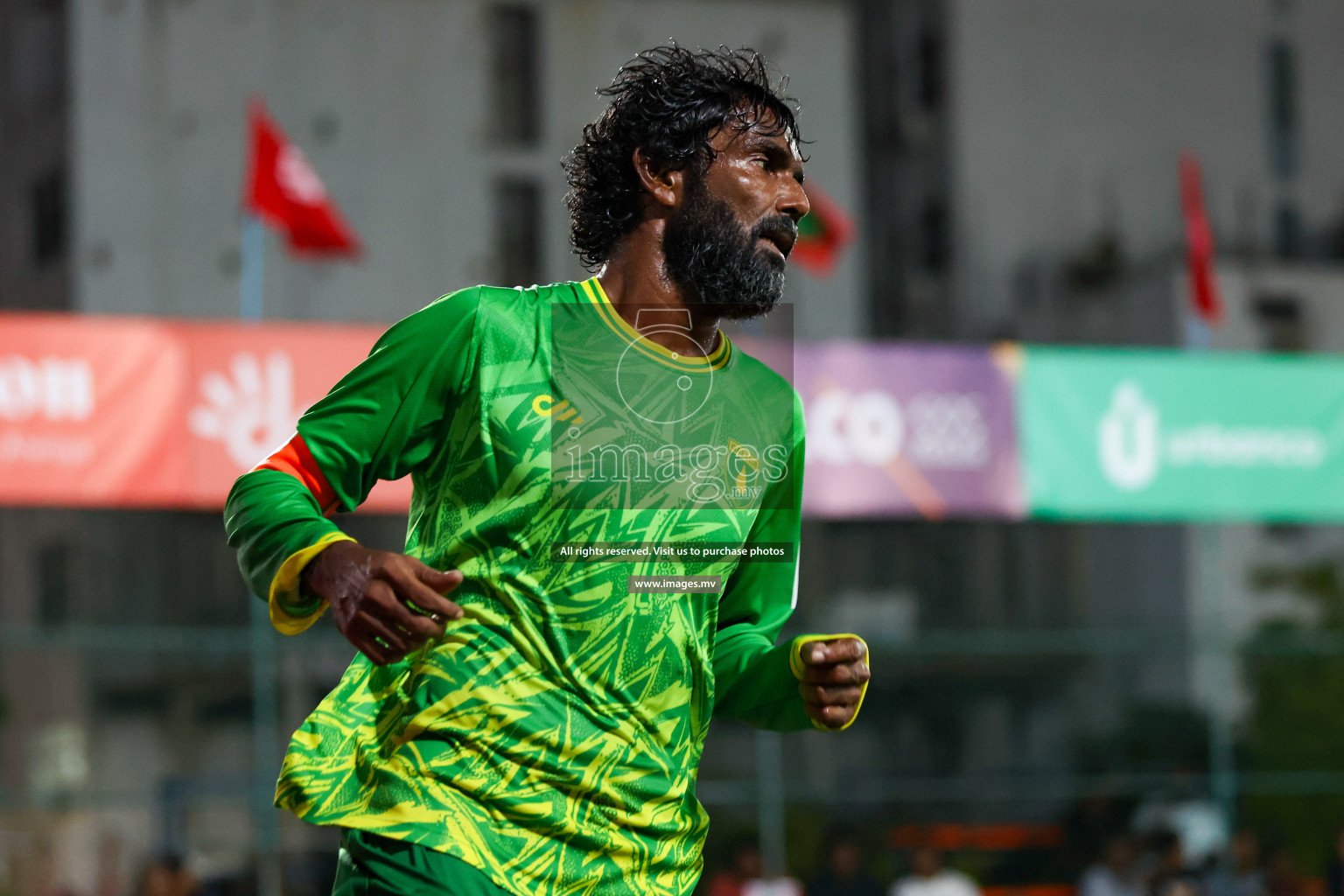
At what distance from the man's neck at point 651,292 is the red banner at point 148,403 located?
5.48m

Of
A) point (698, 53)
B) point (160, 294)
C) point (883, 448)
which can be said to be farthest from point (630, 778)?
point (160, 294)

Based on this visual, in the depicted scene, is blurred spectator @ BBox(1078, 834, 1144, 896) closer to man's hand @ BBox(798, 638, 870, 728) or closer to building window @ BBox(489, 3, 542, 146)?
man's hand @ BBox(798, 638, 870, 728)

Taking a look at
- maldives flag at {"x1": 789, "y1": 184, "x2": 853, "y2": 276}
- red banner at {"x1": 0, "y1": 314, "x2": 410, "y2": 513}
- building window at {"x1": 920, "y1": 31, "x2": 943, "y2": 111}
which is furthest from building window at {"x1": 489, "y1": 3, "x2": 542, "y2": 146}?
red banner at {"x1": 0, "y1": 314, "x2": 410, "y2": 513}

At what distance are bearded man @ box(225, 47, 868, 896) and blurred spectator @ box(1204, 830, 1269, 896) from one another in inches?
323

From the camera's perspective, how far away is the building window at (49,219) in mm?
23531

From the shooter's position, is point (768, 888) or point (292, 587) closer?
point (292, 587)

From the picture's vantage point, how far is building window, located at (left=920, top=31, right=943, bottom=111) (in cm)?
3478

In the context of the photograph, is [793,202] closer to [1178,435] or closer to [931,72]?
[1178,435]

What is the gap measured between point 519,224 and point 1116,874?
18548 mm

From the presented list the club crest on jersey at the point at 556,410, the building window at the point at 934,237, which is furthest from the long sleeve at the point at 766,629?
the building window at the point at 934,237

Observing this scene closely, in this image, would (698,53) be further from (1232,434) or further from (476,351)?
(1232,434)

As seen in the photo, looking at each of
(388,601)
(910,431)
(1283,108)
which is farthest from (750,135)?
(1283,108)

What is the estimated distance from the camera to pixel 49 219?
23.9 m

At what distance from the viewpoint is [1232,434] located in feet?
29.1
